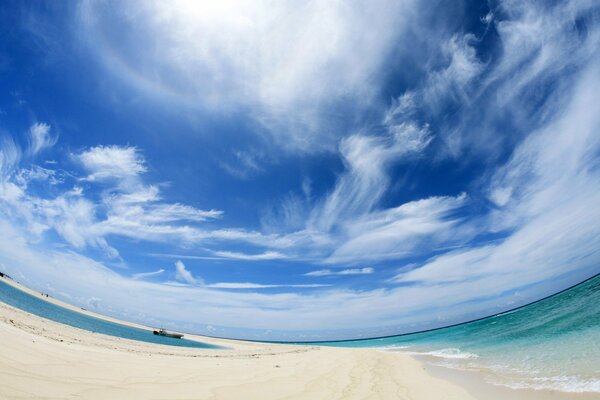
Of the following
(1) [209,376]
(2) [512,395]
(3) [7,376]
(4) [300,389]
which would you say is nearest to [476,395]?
(2) [512,395]

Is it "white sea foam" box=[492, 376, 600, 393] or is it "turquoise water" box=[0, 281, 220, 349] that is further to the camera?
"turquoise water" box=[0, 281, 220, 349]

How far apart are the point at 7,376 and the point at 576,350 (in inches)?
917

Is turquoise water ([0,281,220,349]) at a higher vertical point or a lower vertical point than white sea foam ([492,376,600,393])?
higher

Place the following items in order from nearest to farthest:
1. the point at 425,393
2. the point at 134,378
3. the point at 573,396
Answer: the point at 134,378 < the point at 573,396 < the point at 425,393

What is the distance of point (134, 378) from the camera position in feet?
20.5

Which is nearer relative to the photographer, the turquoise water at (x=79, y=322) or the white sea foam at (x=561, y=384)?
the white sea foam at (x=561, y=384)

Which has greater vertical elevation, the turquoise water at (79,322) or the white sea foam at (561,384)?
the turquoise water at (79,322)

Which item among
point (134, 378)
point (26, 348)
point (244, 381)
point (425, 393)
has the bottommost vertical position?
point (425, 393)

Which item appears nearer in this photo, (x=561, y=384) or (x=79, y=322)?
(x=561, y=384)

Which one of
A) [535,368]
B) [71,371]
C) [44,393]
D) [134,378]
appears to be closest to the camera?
[44,393]

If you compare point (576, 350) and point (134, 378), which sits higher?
point (134, 378)

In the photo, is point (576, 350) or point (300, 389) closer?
point (300, 389)

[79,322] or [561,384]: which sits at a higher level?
[79,322]

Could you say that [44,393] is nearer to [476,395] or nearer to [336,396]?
[336,396]
